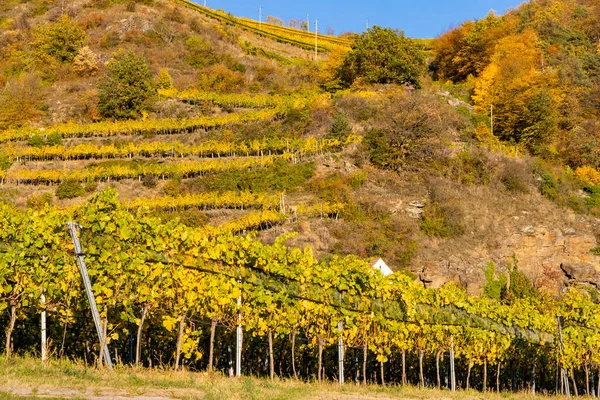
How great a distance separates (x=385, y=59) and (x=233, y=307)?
110 ft

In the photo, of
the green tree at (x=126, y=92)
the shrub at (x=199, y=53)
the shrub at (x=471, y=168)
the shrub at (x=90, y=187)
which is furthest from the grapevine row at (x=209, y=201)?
the shrub at (x=199, y=53)

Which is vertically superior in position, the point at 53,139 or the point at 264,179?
the point at 53,139

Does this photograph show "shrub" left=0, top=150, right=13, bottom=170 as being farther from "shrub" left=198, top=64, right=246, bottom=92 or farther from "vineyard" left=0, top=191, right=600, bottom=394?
"vineyard" left=0, top=191, right=600, bottom=394

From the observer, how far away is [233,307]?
1028cm

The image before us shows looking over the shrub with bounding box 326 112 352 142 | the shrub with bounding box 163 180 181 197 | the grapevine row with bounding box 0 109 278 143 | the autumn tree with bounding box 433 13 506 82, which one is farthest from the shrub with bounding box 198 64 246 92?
the autumn tree with bounding box 433 13 506 82

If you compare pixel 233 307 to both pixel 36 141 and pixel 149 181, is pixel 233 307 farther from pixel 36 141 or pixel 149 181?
pixel 36 141

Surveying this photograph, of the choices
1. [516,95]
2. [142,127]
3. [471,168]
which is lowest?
[471,168]

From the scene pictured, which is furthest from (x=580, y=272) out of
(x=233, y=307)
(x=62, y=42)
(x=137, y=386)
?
(x=62, y=42)

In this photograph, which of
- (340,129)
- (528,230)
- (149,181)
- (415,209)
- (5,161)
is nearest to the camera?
(528,230)

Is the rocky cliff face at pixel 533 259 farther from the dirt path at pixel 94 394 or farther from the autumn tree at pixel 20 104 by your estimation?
the autumn tree at pixel 20 104

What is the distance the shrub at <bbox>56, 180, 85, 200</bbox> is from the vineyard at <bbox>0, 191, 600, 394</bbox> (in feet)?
66.5

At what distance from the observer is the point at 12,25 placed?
206 ft

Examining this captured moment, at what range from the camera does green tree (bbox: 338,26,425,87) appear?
4075 centimetres

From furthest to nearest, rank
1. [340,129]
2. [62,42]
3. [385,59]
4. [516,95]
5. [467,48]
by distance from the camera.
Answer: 1. [62,42]
2. [467,48]
3. [385,59]
4. [516,95]
5. [340,129]
